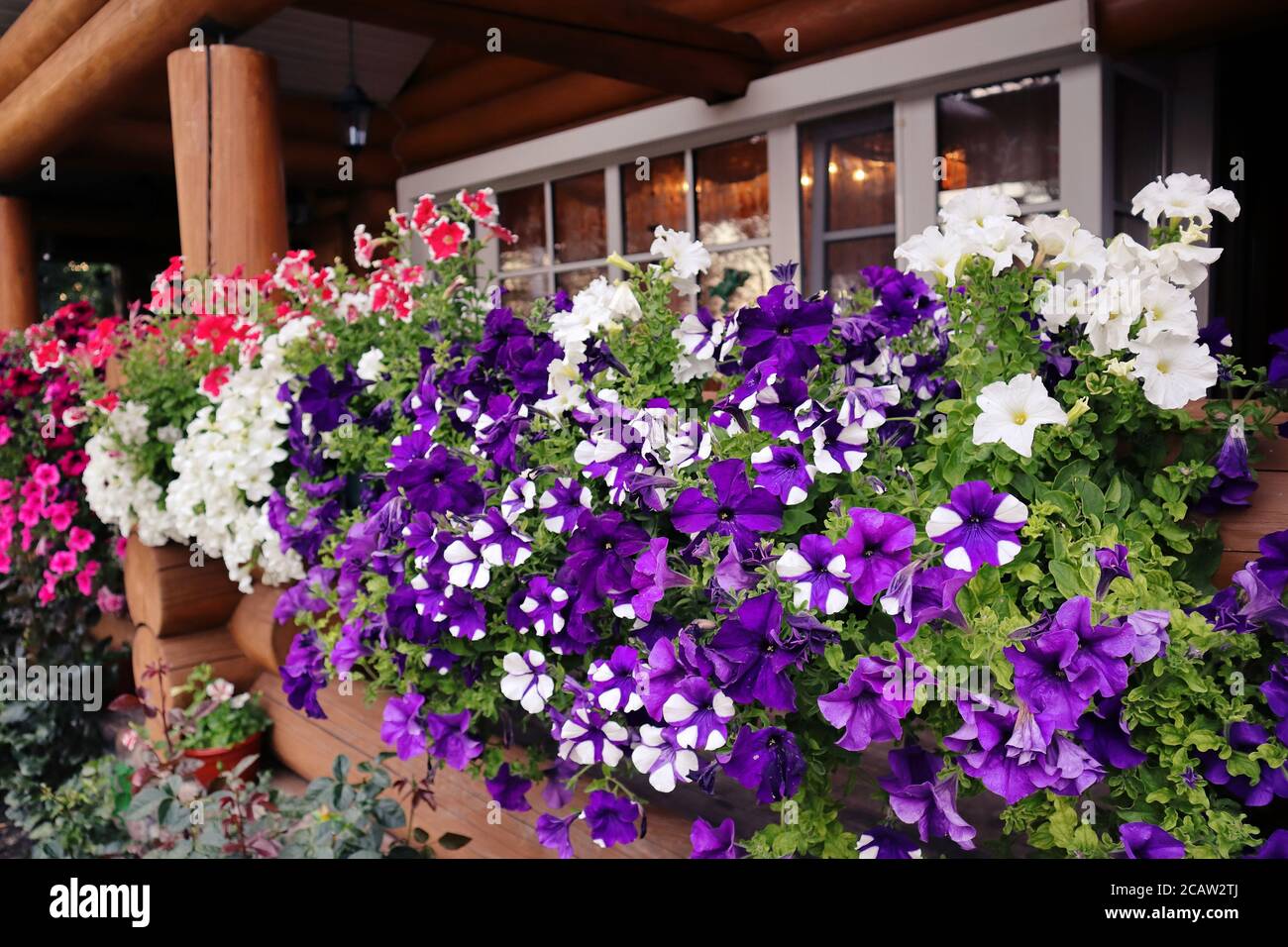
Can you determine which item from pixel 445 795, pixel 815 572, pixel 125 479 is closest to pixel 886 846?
pixel 815 572

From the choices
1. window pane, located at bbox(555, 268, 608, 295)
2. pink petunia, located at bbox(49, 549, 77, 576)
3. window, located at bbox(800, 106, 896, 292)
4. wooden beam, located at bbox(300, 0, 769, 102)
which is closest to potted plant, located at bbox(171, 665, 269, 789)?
pink petunia, located at bbox(49, 549, 77, 576)

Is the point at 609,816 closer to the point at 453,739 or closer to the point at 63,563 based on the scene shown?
the point at 453,739

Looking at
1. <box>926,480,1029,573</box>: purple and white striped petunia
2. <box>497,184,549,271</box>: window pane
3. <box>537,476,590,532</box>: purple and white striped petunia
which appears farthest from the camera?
<box>497,184,549,271</box>: window pane

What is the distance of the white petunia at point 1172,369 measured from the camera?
1028 millimetres

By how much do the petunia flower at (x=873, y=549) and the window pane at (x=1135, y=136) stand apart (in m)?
2.92

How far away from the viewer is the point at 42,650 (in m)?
3.34

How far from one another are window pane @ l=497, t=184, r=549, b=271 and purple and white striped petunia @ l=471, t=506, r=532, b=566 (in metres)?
4.08

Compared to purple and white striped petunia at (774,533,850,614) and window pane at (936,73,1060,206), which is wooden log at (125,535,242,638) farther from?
window pane at (936,73,1060,206)

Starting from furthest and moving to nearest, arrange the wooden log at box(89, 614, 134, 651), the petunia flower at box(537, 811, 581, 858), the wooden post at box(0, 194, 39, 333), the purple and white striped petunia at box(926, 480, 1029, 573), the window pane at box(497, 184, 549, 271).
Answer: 1. the wooden post at box(0, 194, 39, 333)
2. the window pane at box(497, 184, 549, 271)
3. the wooden log at box(89, 614, 134, 651)
4. the petunia flower at box(537, 811, 581, 858)
5. the purple and white striped petunia at box(926, 480, 1029, 573)

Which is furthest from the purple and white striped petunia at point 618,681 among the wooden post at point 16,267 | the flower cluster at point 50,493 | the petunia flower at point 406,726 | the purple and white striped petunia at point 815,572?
the wooden post at point 16,267

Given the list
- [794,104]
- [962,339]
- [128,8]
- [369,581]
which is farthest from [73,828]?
[794,104]

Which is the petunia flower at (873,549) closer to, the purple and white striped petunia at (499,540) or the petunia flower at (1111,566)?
the petunia flower at (1111,566)

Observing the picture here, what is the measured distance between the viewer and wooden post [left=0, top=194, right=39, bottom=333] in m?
5.52
